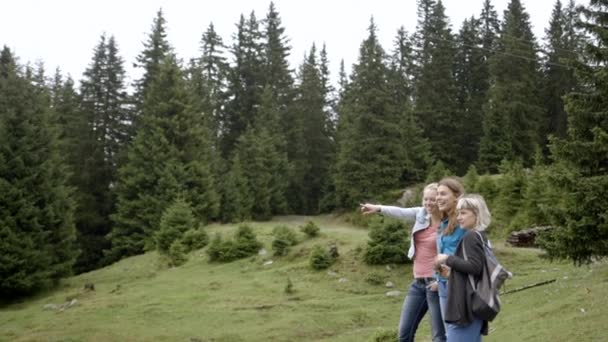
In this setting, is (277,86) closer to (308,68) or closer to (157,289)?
(308,68)

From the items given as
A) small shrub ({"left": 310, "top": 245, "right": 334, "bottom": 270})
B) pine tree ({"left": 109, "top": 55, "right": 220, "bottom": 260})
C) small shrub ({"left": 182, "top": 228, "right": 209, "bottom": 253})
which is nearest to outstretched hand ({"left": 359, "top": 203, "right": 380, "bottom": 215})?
small shrub ({"left": 310, "top": 245, "right": 334, "bottom": 270})

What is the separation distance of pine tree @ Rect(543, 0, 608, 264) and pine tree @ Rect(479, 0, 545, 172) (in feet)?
87.0

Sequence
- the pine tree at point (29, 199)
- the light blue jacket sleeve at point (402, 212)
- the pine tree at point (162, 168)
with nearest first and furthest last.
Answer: the light blue jacket sleeve at point (402, 212)
the pine tree at point (29, 199)
the pine tree at point (162, 168)

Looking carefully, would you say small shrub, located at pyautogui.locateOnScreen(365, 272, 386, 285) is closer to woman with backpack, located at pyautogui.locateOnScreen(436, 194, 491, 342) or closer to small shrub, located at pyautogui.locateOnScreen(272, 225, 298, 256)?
small shrub, located at pyautogui.locateOnScreen(272, 225, 298, 256)

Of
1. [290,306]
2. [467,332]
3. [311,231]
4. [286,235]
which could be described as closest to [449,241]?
[467,332]

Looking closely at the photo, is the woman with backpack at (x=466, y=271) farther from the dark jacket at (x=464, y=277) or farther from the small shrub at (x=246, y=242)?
the small shrub at (x=246, y=242)

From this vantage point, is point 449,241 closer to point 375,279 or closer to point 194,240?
point 375,279

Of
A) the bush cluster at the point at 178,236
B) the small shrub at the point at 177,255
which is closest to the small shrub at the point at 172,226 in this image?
the bush cluster at the point at 178,236

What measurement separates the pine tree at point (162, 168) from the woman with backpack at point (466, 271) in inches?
1150

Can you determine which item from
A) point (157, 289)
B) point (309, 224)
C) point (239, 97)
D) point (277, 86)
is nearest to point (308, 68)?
point (277, 86)

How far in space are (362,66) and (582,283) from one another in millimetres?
26896

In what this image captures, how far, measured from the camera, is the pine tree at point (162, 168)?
34625 millimetres

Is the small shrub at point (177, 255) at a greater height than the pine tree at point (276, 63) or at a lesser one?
lesser

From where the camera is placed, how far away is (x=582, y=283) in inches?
507
